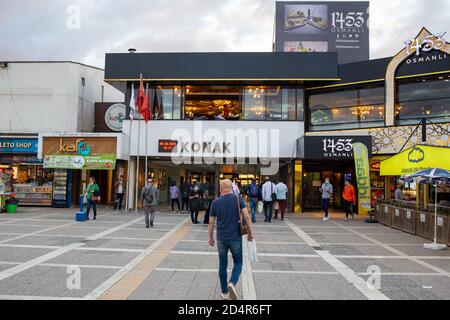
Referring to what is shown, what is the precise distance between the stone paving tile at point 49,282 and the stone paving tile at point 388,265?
5.05 metres

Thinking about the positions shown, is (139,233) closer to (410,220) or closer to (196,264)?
(196,264)

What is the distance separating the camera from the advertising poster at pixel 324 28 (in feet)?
169

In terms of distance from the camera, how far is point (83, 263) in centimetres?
817

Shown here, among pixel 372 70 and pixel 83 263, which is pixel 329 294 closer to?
pixel 83 263

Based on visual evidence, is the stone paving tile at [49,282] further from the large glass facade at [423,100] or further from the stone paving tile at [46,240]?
the large glass facade at [423,100]

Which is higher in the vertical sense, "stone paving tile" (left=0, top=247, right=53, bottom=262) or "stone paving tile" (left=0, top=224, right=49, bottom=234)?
"stone paving tile" (left=0, top=224, right=49, bottom=234)

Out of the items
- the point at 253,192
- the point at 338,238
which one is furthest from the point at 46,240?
the point at 338,238

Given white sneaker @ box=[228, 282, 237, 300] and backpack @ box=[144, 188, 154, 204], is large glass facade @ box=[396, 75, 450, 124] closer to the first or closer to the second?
backpack @ box=[144, 188, 154, 204]

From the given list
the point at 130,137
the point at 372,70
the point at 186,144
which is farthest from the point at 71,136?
the point at 372,70

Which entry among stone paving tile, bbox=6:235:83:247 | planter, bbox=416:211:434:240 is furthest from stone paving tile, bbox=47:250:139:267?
planter, bbox=416:211:434:240

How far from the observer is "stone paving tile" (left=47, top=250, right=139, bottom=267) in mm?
8258

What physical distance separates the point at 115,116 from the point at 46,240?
1572cm

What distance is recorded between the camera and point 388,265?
854cm

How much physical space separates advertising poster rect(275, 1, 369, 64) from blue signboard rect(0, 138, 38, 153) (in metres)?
36.8
